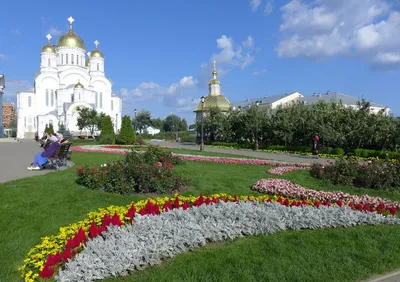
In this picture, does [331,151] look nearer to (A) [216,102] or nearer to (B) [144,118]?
(A) [216,102]

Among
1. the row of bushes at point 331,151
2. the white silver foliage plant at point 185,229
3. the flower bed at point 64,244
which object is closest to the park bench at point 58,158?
the flower bed at point 64,244

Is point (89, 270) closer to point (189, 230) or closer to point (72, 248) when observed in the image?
point (72, 248)

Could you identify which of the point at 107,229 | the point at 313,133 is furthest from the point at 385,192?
the point at 313,133

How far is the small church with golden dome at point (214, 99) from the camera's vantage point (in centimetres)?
5042

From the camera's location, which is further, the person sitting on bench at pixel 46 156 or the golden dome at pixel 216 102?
the golden dome at pixel 216 102

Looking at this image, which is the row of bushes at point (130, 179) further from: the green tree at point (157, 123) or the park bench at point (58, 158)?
the green tree at point (157, 123)

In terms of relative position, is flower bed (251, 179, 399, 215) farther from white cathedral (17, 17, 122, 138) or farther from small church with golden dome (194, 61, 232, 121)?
white cathedral (17, 17, 122, 138)

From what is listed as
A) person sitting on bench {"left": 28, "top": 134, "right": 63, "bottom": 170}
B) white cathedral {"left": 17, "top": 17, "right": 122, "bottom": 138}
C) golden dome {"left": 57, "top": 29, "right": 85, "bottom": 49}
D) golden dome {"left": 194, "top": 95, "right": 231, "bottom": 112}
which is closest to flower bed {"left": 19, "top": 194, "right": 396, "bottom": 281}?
person sitting on bench {"left": 28, "top": 134, "right": 63, "bottom": 170}

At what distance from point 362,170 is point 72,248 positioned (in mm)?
7565

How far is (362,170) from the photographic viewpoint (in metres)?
9.03

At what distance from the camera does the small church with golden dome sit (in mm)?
50419

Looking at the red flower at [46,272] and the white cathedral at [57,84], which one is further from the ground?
the white cathedral at [57,84]

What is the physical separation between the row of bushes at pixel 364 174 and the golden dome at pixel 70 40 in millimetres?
62677

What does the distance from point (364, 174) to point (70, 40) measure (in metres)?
63.9
